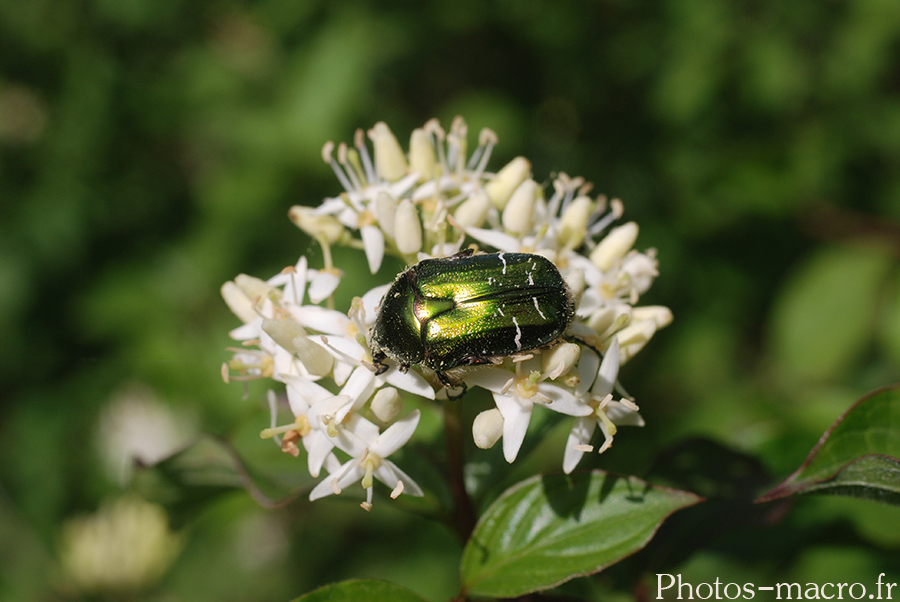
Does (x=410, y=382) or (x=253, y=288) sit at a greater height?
(x=253, y=288)

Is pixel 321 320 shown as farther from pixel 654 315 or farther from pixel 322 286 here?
pixel 654 315

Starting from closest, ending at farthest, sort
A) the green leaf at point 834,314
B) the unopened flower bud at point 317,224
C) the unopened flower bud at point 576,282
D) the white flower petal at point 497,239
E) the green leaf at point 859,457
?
the green leaf at point 859,457 < the unopened flower bud at point 576,282 < the white flower petal at point 497,239 < the unopened flower bud at point 317,224 < the green leaf at point 834,314

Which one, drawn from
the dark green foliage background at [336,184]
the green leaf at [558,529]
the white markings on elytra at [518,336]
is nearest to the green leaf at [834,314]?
the dark green foliage background at [336,184]

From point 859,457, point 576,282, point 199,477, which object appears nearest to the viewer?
point 859,457

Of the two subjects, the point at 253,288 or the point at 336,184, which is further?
the point at 336,184

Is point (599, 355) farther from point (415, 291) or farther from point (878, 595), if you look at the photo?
point (878, 595)

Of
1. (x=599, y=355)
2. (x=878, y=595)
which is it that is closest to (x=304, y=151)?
(x=599, y=355)

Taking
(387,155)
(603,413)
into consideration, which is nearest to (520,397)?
(603,413)

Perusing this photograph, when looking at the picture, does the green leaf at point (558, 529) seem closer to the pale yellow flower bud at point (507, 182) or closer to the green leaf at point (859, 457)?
the green leaf at point (859, 457)
